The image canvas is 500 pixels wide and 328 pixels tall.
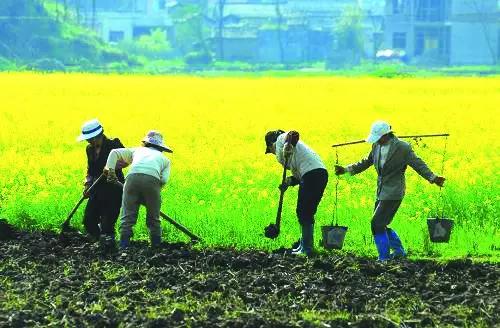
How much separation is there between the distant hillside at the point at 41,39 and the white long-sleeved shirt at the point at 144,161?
75021 mm

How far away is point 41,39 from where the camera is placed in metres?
89.7

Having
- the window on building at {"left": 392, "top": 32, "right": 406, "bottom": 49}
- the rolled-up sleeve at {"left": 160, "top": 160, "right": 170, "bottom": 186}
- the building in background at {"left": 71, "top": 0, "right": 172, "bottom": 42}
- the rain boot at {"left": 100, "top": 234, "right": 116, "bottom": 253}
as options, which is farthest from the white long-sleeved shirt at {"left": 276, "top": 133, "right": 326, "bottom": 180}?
the building in background at {"left": 71, "top": 0, "right": 172, "bottom": 42}

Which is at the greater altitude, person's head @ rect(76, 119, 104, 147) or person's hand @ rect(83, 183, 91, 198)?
person's head @ rect(76, 119, 104, 147)

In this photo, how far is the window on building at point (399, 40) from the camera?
108250 mm

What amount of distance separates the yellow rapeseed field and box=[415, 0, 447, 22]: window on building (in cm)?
5085

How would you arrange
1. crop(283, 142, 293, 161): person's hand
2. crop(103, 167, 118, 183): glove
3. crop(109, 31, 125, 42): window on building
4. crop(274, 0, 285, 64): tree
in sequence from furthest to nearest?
crop(109, 31, 125, 42): window on building, crop(274, 0, 285, 64): tree, crop(103, 167, 118, 183): glove, crop(283, 142, 293, 161): person's hand

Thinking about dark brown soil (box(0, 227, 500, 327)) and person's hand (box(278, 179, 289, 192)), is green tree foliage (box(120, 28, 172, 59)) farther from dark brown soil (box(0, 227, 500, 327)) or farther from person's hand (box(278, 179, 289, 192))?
dark brown soil (box(0, 227, 500, 327))

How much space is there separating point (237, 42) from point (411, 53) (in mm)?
14673

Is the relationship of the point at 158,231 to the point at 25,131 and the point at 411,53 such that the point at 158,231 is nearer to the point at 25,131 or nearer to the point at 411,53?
the point at 25,131

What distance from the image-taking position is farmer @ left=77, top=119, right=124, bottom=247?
42.5 feet

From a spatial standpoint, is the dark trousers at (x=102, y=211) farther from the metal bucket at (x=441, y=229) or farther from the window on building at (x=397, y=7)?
the window on building at (x=397, y=7)

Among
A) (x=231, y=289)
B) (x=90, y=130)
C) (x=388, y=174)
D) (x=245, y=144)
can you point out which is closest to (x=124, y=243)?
(x=90, y=130)

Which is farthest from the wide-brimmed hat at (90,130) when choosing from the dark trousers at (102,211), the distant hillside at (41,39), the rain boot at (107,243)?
the distant hillside at (41,39)

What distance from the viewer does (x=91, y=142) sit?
13.1m
